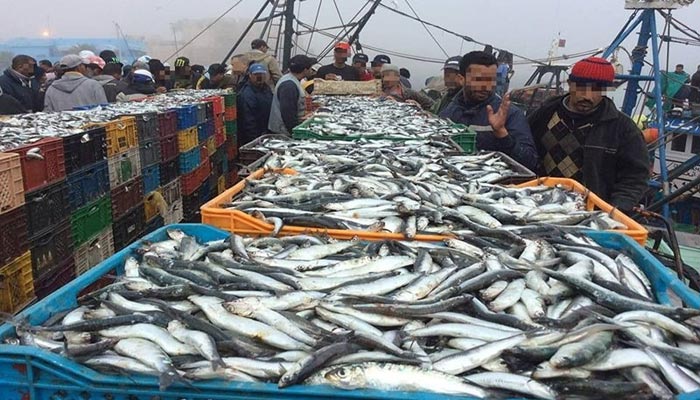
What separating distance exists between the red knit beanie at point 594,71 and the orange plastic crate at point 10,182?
452 cm

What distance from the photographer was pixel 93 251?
522 centimetres

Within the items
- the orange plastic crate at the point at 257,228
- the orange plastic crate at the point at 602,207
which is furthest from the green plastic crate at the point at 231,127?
the orange plastic crate at the point at 257,228

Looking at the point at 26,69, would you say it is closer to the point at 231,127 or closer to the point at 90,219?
the point at 231,127

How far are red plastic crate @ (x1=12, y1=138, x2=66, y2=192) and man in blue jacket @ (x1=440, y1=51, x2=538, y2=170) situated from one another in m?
3.90

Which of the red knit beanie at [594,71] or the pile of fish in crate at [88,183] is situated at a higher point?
the red knit beanie at [594,71]

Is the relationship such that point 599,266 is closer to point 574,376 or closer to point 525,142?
point 574,376

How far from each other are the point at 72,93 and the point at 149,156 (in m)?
2.63

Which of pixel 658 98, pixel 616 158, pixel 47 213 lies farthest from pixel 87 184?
pixel 658 98

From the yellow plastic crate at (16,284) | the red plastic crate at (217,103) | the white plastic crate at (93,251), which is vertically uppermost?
the red plastic crate at (217,103)

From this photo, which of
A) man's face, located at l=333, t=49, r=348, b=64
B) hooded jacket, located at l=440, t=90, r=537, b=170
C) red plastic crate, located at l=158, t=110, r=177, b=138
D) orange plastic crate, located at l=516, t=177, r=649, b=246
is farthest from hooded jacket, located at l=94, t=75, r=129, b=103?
orange plastic crate, located at l=516, t=177, r=649, b=246

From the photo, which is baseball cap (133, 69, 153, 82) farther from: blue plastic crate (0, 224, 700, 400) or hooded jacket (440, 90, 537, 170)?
blue plastic crate (0, 224, 700, 400)

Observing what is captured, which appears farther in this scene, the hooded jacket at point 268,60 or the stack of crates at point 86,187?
the hooded jacket at point 268,60

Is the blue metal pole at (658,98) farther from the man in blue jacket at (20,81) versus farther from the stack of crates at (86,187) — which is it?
the man in blue jacket at (20,81)

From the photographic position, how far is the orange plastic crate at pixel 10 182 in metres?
3.80
